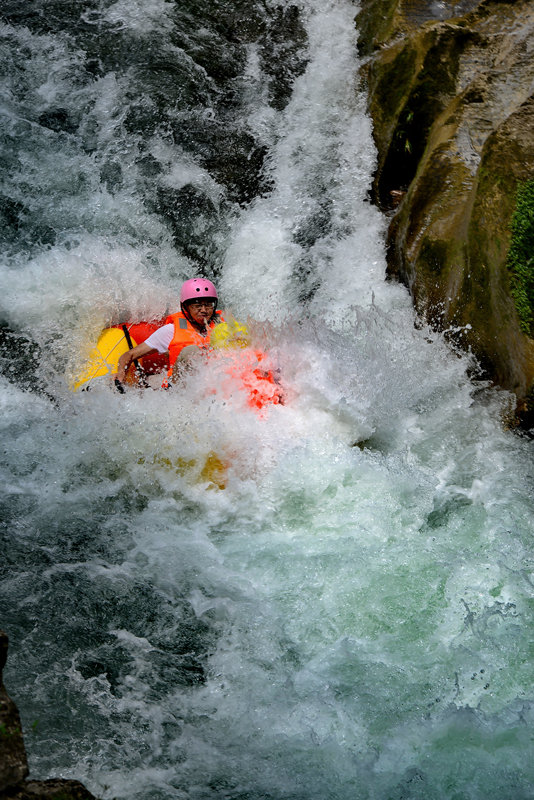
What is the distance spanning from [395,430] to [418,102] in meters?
3.39

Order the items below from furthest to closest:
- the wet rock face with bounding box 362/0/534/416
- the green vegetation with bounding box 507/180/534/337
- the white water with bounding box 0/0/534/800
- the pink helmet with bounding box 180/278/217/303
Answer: the pink helmet with bounding box 180/278/217/303 < the wet rock face with bounding box 362/0/534/416 < the green vegetation with bounding box 507/180/534/337 < the white water with bounding box 0/0/534/800

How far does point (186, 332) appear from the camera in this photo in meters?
6.27

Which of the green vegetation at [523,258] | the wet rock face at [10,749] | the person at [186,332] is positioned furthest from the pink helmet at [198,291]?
the wet rock face at [10,749]

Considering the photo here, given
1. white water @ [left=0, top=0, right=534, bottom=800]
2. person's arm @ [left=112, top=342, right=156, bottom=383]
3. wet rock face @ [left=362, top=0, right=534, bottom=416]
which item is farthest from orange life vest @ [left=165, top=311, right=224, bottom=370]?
wet rock face @ [left=362, top=0, right=534, bottom=416]

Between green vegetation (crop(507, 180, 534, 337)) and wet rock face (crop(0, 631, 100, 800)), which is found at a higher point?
green vegetation (crop(507, 180, 534, 337))

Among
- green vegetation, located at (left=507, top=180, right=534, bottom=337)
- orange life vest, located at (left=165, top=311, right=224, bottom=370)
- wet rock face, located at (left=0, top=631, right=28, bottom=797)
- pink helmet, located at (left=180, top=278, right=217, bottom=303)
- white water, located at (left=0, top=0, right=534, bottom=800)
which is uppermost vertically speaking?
green vegetation, located at (left=507, top=180, right=534, bottom=337)

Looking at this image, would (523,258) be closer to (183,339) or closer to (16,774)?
(183,339)

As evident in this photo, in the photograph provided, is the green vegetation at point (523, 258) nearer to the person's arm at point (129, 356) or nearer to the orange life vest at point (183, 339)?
the orange life vest at point (183, 339)

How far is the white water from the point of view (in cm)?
412

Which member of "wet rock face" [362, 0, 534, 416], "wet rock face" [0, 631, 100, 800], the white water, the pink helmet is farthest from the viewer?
the pink helmet

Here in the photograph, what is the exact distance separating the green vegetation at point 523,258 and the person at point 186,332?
93.3 inches

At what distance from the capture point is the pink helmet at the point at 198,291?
6367mm

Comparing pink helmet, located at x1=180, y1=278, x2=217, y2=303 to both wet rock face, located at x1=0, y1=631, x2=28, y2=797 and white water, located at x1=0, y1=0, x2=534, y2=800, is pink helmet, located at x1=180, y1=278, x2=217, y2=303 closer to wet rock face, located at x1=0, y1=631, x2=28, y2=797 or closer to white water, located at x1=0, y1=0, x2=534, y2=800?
white water, located at x1=0, y1=0, x2=534, y2=800

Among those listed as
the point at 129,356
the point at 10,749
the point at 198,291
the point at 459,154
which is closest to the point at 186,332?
the point at 198,291
